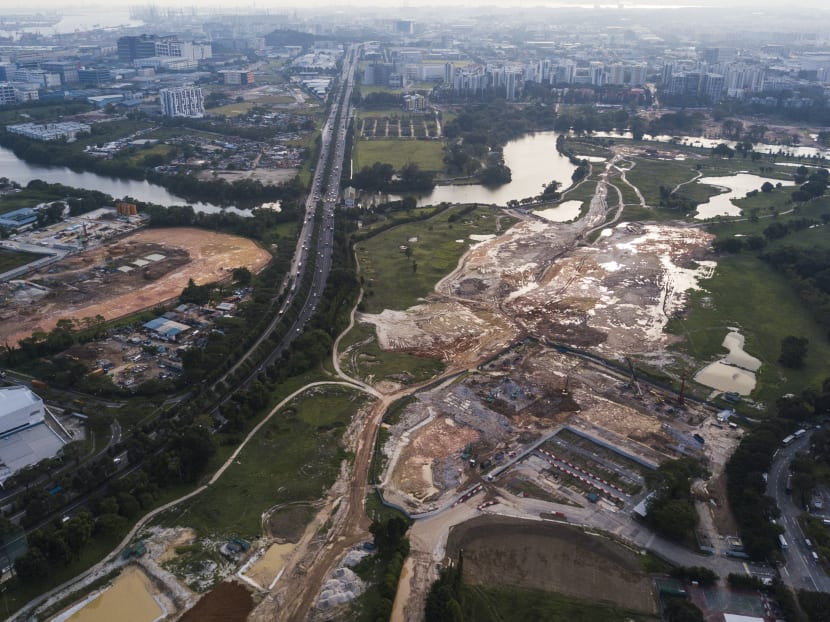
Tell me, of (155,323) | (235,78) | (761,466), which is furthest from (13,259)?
(235,78)

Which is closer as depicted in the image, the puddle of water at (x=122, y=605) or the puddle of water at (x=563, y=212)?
the puddle of water at (x=122, y=605)

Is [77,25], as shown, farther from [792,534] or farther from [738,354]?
[792,534]

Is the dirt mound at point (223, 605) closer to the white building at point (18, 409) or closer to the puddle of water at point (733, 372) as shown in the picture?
the white building at point (18, 409)

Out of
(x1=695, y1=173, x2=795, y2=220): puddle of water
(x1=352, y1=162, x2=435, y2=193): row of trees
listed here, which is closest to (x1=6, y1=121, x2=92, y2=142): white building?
(x1=352, y1=162, x2=435, y2=193): row of trees

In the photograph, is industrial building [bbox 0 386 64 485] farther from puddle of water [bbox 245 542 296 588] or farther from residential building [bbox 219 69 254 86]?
residential building [bbox 219 69 254 86]

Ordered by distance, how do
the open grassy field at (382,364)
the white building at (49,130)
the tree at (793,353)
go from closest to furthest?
the open grassy field at (382,364), the tree at (793,353), the white building at (49,130)

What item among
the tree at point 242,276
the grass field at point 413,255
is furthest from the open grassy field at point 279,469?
the tree at point 242,276
